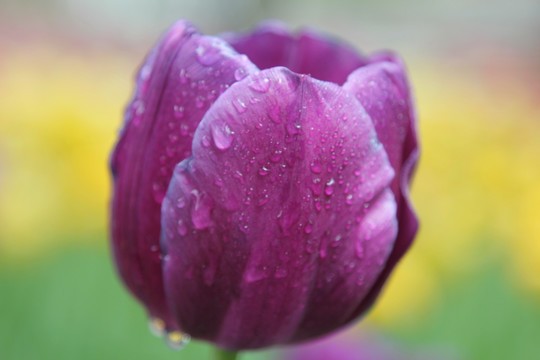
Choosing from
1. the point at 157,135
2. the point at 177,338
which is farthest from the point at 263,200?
the point at 177,338

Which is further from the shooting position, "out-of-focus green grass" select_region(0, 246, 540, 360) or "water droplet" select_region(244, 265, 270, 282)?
"out-of-focus green grass" select_region(0, 246, 540, 360)

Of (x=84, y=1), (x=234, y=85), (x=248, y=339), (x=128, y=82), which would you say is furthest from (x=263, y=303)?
(x=84, y=1)

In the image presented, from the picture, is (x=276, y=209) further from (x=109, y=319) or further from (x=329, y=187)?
(x=109, y=319)

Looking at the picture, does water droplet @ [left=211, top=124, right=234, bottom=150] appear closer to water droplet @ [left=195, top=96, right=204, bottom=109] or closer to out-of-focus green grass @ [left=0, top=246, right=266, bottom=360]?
water droplet @ [left=195, top=96, right=204, bottom=109]

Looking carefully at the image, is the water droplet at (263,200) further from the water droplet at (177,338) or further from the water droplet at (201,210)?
the water droplet at (177,338)

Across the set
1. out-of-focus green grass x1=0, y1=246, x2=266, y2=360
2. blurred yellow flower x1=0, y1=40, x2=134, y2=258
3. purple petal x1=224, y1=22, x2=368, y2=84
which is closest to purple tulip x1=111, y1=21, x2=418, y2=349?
purple petal x1=224, y1=22, x2=368, y2=84

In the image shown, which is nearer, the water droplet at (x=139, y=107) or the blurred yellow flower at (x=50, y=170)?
the water droplet at (x=139, y=107)

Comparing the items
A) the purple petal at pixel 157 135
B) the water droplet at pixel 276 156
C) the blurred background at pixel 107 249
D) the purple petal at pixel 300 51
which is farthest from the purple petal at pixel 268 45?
the blurred background at pixel 107 249
